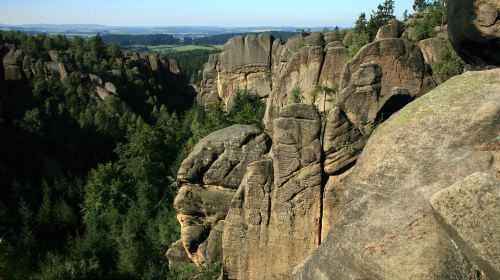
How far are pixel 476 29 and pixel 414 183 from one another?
16.3 ft

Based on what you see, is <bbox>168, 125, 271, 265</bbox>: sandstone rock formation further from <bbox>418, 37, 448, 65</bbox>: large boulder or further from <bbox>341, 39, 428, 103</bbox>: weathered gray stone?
<bbox>418, 37, 448, 65</bbox>: large boulder

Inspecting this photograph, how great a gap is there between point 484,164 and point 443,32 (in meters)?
21.9

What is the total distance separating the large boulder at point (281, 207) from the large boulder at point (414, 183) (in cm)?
477

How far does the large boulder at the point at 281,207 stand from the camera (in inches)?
698

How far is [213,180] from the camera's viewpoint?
21.7 metres

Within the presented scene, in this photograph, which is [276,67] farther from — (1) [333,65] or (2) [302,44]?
(1) [333,65]

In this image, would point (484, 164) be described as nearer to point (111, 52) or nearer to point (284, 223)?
point (284, 223)

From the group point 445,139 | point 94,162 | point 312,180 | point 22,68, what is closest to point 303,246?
point 312,180

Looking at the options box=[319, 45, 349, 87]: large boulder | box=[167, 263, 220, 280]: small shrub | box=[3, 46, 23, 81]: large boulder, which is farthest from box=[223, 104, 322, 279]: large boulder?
box=[3, 46, 23, 81]: large boulder

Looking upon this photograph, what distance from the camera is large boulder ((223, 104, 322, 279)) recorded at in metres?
17.7

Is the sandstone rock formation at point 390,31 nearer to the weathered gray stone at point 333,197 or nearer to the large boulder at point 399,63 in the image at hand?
the large boulder at point 399,63

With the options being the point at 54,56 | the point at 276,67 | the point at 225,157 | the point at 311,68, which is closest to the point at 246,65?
→ the point at 276,67

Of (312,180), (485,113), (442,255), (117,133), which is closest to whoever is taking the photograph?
(442,255)

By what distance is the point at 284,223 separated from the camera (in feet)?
60.8
